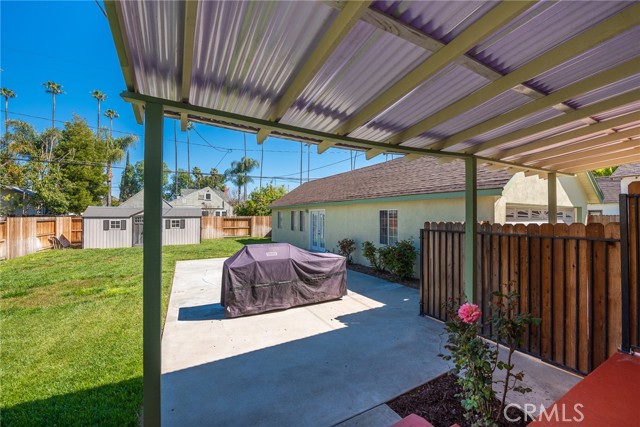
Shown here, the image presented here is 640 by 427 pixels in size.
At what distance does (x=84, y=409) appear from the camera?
120 inches

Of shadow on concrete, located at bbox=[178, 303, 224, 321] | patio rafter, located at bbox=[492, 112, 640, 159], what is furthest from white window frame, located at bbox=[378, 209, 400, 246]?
shadow on concrete, located at bbox=[178, 303, 224, 321]

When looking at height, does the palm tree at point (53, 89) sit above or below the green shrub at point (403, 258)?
above

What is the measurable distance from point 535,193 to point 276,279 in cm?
815

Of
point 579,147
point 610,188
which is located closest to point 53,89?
point 579,147

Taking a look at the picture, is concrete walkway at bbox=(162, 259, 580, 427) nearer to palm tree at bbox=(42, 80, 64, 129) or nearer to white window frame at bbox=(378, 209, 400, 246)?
white window frame at bbox=(378, 209, 400, 246)

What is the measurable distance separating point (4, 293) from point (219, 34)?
9.86 m

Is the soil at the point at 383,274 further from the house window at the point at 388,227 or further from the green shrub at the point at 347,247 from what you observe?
the house window at the point at 388,227

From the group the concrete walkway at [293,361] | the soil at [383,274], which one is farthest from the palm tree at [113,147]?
the concrete walkway at [293,361]

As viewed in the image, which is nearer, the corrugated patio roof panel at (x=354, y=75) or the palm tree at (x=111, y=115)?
the corrugated patio roof panel at (x=354, y=75)

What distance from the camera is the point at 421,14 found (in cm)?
174

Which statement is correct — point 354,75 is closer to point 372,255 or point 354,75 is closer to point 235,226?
point 372,255

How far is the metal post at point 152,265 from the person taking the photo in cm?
231

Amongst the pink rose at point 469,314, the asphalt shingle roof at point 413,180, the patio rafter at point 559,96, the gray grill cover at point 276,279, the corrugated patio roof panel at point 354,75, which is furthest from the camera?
the asphalt shingle roof at point 413,180

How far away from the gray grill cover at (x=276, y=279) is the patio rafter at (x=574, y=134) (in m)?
4.27
